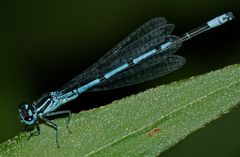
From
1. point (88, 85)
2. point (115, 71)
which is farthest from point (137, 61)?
point (88, 85)

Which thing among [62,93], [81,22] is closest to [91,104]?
[62,93]

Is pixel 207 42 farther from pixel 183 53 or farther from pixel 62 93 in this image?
pixel 62 93

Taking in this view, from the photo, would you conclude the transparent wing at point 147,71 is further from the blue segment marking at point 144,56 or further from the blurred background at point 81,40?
the blurred background at point 81,40

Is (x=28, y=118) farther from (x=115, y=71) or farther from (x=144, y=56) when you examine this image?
(x=144, y=56)

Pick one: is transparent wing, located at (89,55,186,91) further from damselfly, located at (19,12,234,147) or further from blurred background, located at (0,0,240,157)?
blurred background, located at (0,0,240,157)

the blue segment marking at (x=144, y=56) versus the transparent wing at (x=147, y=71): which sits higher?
the blue segment marking at (x=144, y=56)

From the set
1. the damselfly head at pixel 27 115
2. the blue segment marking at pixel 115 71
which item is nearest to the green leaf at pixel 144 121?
the damselfly head at pixel 27 115
